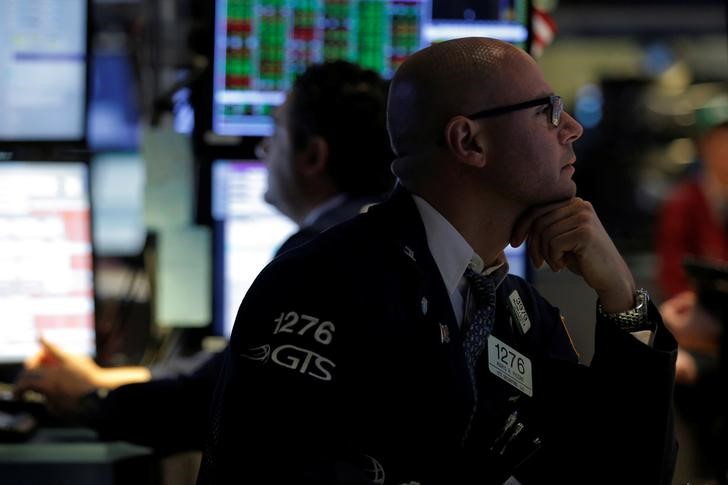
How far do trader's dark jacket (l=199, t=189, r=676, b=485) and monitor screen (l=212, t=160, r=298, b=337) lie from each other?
158cm

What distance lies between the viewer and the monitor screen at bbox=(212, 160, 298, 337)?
3.13 metres

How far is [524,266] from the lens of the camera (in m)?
3.17

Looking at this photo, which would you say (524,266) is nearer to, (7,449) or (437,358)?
(7,449)

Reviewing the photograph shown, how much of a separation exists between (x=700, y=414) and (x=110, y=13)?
2.39 metres

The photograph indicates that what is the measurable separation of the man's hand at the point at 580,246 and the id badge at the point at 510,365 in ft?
0.45

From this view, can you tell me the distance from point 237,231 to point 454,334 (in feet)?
5.74

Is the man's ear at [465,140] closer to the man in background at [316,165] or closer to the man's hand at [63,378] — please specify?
the man in background at [316,165]

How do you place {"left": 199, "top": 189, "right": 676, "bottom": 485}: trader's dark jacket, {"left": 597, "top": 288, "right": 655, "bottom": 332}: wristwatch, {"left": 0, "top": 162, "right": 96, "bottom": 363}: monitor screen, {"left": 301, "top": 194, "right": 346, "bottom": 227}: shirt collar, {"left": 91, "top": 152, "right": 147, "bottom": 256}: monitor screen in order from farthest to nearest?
1. {"left": 91, "top": 152, "right": 147, "bottom": 256}: monitor screen
2. {"left": 0, "top": 162, "right": 96, "bottom": 363}: monitor screen
3. {"left": 301, "top": 194, "right": 346, "bottom": 227}: shirt collar
4. {"left": 597, "top": 288, "right": 655, "bottom": 332}: wristwatch
5. {"left": 199, "top": 189, "right": 676, "bottom": 485}: trader's dark jacket

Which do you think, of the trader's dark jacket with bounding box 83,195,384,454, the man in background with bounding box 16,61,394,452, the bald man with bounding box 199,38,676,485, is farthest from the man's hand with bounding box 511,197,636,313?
the man in background with bounding box 16,61,394,452

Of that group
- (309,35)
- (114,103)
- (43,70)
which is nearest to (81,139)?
(43,70)

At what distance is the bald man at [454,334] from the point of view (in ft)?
4.55

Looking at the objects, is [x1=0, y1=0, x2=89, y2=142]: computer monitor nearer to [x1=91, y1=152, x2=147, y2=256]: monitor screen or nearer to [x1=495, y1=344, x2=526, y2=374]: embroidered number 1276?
[x1=91, y1=152, x2=147, y2=256]: monitor screen

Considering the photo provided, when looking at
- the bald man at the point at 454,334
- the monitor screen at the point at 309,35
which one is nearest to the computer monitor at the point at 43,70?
the monitor screen at the point at 309,35

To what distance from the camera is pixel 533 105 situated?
156cm
